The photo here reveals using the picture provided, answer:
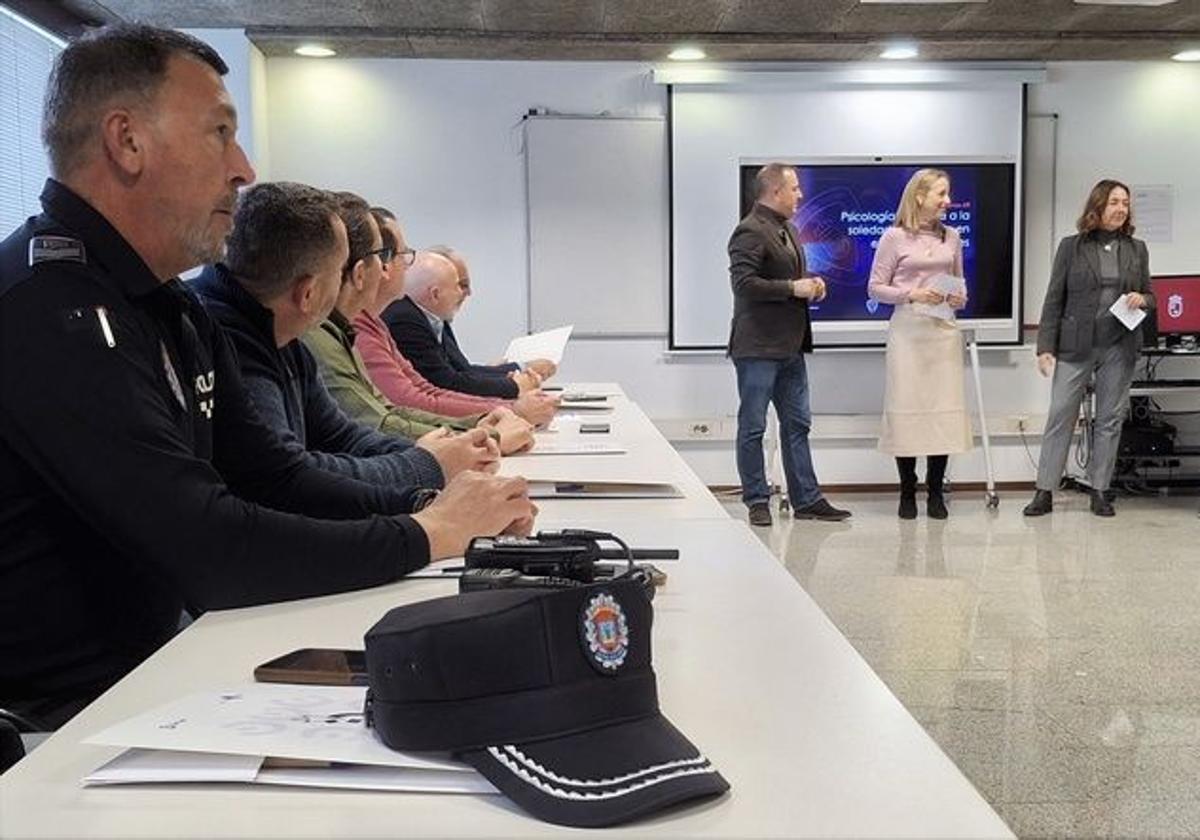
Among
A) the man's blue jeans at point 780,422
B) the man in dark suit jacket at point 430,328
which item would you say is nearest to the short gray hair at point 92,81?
the man in dark suit jacket at point 430,328

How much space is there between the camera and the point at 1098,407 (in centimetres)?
543

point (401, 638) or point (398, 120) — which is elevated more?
point (398, 120)

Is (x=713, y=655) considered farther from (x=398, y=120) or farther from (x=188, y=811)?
(x=398, y=120)

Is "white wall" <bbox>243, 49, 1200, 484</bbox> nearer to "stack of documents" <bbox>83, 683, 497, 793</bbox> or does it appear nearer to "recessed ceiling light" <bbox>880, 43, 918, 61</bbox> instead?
"recessed ceiling light" <bbox>880, 43, 918, 61</bbox>

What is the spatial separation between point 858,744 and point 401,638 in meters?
0.34

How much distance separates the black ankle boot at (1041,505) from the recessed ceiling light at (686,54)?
2764 millimetres

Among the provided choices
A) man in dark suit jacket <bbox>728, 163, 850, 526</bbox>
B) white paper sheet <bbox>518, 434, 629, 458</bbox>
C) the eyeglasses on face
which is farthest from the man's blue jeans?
white paper sheet <bbox>518, 434, 629, 458</bbox>

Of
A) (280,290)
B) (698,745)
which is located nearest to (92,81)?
(280,290)

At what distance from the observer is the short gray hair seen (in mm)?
1283

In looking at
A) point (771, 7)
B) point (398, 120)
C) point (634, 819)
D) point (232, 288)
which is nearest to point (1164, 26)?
point (771, 7)

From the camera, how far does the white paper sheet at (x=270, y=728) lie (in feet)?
2.46

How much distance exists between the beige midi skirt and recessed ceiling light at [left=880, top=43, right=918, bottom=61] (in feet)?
4.65

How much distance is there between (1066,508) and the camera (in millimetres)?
5582

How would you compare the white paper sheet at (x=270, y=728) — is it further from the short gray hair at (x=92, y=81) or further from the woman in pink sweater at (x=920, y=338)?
the woman in pink sweater at (x=920, y=338)
